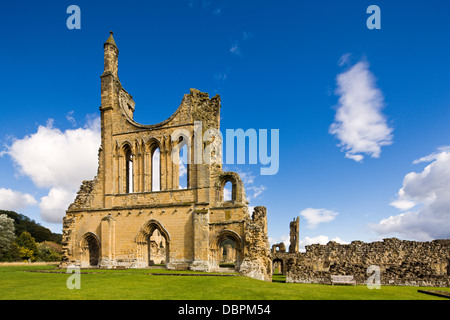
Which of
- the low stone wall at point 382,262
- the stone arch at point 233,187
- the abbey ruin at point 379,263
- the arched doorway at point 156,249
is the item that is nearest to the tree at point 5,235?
the arched doorway at point 156,249

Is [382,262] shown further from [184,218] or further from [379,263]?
[184,218]

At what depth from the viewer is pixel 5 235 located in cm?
4444

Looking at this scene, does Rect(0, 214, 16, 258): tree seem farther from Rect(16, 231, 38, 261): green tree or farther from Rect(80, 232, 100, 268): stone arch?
Rect(80, 232, 100, 268): stone arch

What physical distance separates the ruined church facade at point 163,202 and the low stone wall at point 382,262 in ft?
9.20

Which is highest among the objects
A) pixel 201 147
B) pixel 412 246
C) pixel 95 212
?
pixel 201 147

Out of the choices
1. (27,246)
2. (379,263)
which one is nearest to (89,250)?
(379,263)

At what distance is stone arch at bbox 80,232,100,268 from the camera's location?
2370 cm

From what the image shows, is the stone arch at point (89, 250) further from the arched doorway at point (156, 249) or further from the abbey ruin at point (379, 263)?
the abbey ruin at point (379, 263)

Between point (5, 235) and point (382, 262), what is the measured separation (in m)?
45.0

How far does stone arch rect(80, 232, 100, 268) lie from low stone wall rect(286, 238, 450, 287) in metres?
13.5
